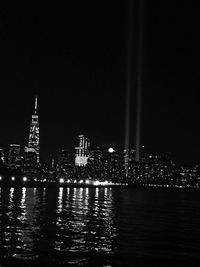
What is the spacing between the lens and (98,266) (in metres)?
26.2

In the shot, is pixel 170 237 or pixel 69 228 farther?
pixel 69 228

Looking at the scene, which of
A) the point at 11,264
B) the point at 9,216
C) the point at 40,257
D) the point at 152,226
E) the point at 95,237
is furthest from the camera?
the point at 9,216

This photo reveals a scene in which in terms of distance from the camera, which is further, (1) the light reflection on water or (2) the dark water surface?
(1) the light reflection on water

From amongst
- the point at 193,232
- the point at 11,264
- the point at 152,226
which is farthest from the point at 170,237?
the point at 11,264

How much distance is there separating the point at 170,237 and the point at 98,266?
1362cm

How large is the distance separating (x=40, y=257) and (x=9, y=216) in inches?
991

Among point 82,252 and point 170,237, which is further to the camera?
point 170,237

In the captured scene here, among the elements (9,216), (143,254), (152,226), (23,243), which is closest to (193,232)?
(152,226)

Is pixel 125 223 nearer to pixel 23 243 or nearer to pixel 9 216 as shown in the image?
A: pixel 9 216

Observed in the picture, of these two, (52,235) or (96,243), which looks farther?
(52,235)

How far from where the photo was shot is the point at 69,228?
42.8 m

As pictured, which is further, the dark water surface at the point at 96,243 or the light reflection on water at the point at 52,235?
the light reflection on water at the point at 52,235

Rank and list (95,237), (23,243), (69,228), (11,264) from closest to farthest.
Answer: (11,264) → (23,243) → (95,237) → (69,228)

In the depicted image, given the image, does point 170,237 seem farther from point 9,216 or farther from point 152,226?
point 9,216
